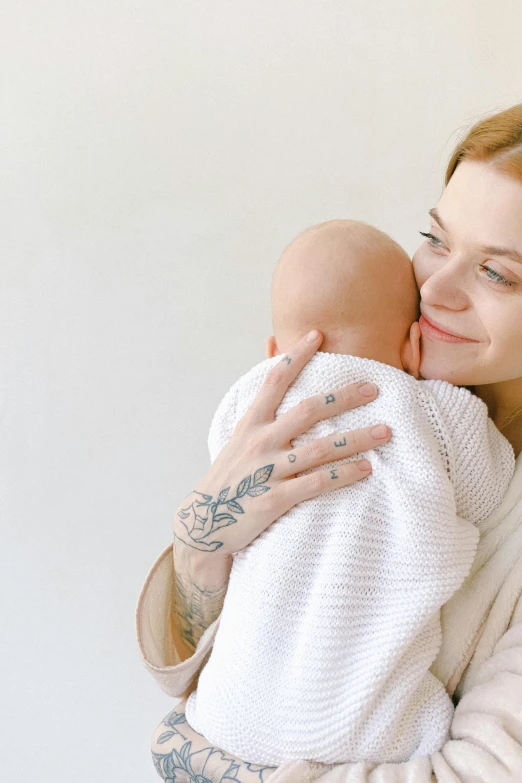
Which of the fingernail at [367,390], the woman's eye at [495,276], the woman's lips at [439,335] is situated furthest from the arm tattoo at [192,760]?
the woman's eye at [495,276]

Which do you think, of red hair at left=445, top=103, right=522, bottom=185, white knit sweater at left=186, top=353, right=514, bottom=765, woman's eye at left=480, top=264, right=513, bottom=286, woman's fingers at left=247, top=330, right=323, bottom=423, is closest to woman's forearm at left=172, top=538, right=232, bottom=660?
white knit sweater at left=186, top=353, right=514, bottom=765

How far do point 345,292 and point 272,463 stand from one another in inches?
10.9

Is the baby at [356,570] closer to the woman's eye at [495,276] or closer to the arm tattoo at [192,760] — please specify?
the arm tattoo at [192,760]

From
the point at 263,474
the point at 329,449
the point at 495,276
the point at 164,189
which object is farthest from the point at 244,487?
the point at 164,189

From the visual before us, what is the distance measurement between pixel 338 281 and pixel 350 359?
12 cm

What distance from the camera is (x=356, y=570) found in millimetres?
1008

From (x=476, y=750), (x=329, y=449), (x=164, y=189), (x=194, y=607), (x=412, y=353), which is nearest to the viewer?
(x=476, y=750)

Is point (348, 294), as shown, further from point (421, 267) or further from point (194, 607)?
point (194, 607)

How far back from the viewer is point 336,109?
1809 mm

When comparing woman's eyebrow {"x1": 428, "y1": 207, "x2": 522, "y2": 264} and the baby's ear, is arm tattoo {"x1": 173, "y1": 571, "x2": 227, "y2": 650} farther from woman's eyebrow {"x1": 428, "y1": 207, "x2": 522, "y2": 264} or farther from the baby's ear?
woman's eyebrow {"x1": 428, "y1": 207, "x2": 522, "y2": 264}

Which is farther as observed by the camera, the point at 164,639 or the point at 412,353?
→ the point at 164,639

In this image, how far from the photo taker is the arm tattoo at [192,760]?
1067mm

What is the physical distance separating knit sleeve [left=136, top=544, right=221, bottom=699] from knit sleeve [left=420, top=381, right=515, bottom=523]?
45 centimetres

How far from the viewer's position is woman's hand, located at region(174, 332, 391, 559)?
106cm
